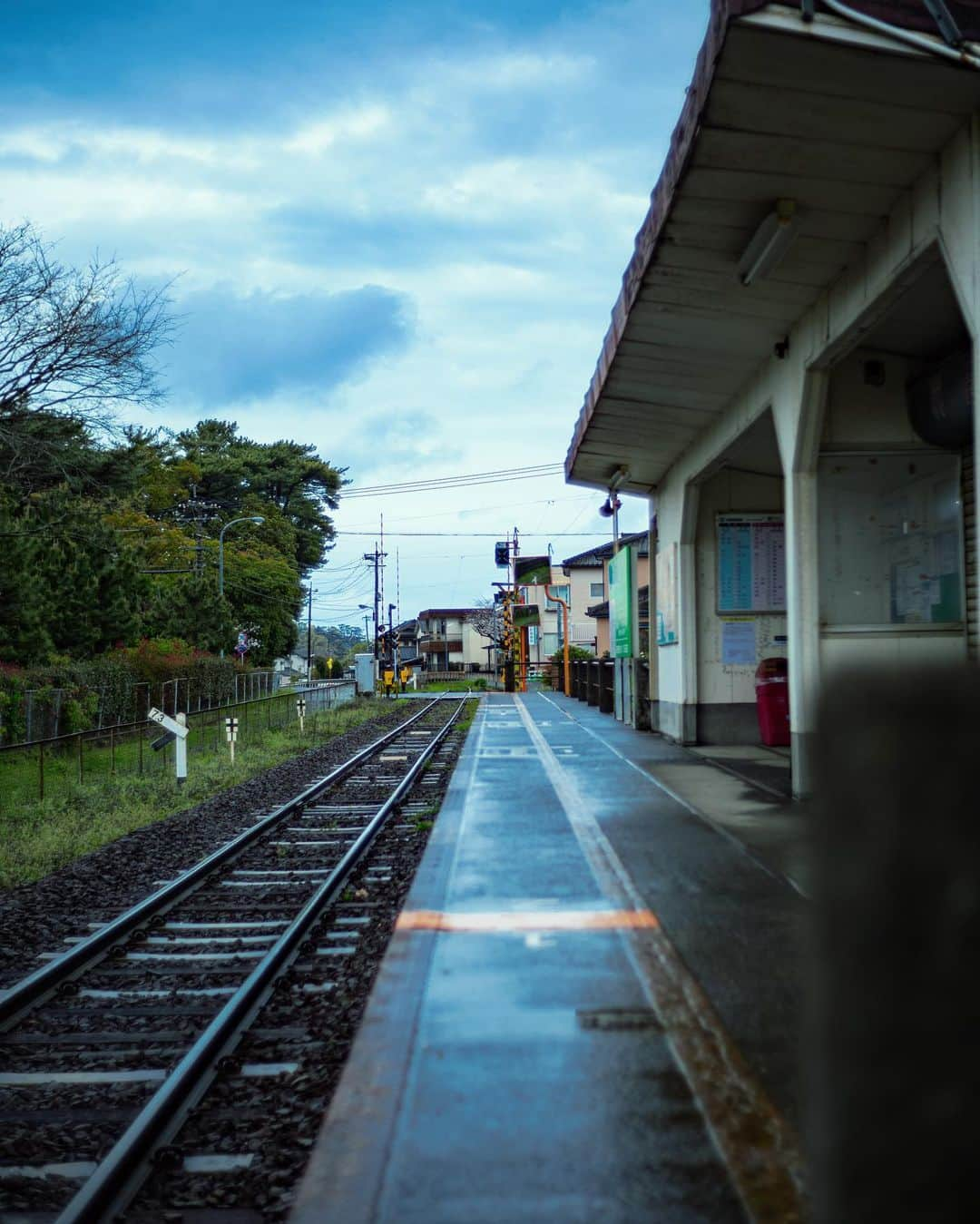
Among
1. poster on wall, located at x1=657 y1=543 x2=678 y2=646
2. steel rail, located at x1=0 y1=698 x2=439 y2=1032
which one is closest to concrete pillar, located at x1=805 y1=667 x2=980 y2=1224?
steel rail, located at x1=0 y1=698 x2=439 y2=1032

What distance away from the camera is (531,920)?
6.24 meters

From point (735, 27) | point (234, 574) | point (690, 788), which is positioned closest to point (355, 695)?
point (234, 574)

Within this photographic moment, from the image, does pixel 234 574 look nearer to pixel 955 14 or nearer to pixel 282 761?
pixel 282 761

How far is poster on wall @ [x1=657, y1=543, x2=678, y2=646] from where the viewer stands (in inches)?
640

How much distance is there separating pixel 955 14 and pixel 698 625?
35.1 ft

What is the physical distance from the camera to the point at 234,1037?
5.40m

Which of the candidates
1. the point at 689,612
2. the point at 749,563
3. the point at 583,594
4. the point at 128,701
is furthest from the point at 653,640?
the point at 583,594

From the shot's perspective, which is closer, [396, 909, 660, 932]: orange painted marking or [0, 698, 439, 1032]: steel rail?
[0, 698, 439, 1032]: steel rail

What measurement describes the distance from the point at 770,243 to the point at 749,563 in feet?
26.9

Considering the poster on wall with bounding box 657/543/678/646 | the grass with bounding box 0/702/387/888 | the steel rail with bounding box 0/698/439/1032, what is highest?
the poster on wall with bounding box 657/543/678/646

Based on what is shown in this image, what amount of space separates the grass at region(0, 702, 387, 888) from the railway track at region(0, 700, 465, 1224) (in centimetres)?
192

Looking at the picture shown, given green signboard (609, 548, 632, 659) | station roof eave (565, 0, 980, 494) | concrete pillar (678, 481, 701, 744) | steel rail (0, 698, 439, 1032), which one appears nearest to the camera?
station roof eave (565, 0, 980, 494)

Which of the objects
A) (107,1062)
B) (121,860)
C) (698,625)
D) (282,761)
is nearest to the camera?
(107,1062)

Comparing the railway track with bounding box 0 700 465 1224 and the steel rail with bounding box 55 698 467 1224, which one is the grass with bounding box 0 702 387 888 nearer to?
the railway track with bounding box 0 700 465 1224
